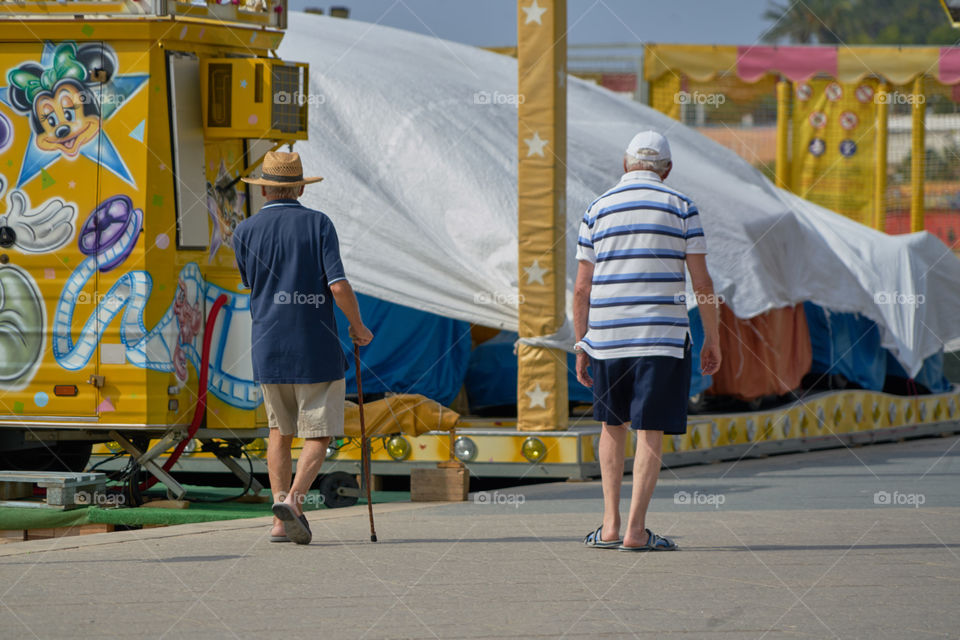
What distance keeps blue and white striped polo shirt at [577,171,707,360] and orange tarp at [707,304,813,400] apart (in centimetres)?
613

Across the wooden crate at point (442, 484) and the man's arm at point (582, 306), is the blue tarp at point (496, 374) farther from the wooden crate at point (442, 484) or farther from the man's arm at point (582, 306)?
the man's arm at point (582, 306)

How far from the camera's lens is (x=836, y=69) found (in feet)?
64.0

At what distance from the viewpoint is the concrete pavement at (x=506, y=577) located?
4.70 meters

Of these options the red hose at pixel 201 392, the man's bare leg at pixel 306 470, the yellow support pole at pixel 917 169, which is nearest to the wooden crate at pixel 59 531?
the red hose at pixel 201 392

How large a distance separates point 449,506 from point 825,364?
6966mm

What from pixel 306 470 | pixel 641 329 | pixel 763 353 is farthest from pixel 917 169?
pixel 306 470

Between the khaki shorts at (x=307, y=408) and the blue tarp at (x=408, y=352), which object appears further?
the blue tarp at (x=408, y=352)

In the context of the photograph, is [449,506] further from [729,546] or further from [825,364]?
[825,364]

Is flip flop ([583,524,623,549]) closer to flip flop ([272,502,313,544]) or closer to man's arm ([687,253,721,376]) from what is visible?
man's arm ([687,253,721,376])

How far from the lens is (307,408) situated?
6.62 meters

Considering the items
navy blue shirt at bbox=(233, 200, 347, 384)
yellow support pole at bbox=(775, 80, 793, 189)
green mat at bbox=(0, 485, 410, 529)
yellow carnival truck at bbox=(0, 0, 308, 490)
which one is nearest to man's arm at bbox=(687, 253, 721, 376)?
navy blue shirt at bbox=(233, 200, 347, 384)

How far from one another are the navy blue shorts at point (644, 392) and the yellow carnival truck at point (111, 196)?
9.51 ft

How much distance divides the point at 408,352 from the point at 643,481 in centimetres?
523

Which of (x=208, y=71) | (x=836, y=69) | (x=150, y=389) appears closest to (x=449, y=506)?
(x=150, y=389)
